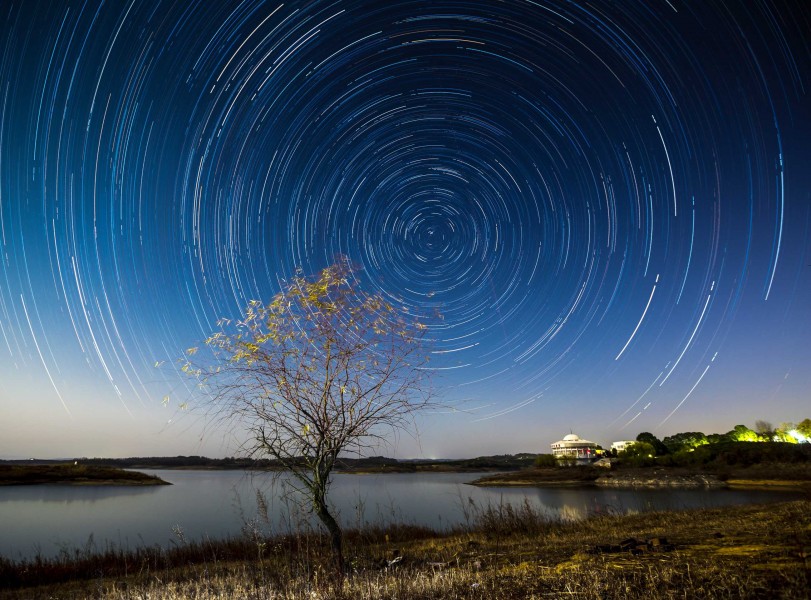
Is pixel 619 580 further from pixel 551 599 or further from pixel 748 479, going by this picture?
pixel 748 479

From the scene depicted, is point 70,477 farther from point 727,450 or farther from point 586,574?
point 727,450

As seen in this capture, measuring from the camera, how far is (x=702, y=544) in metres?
8.18

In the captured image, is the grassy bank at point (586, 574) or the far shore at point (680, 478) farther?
the far shore at point (680, 478)

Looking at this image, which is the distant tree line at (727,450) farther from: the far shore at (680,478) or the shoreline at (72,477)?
the shoreline at (72,477)

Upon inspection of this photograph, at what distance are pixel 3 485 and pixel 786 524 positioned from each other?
12424 cm

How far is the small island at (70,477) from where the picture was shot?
93.9 m

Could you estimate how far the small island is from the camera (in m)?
93.9

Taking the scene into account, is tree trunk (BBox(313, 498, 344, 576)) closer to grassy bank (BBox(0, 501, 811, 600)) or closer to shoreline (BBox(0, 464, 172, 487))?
grassy bank (BBox(0, 501, 811, 600))

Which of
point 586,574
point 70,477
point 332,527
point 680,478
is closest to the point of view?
point 586,574

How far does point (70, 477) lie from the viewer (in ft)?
323

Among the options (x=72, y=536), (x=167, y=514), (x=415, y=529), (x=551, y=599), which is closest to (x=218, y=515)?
(x=167, y=514)

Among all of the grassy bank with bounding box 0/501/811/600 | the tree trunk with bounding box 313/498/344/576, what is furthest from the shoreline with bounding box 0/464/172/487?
the tree trunk with bounding box 313/498/344/576

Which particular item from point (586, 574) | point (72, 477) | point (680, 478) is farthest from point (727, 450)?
point (72, 477)

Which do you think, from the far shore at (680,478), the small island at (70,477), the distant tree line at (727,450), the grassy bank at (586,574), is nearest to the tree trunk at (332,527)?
the grassy bank at (586,574)
